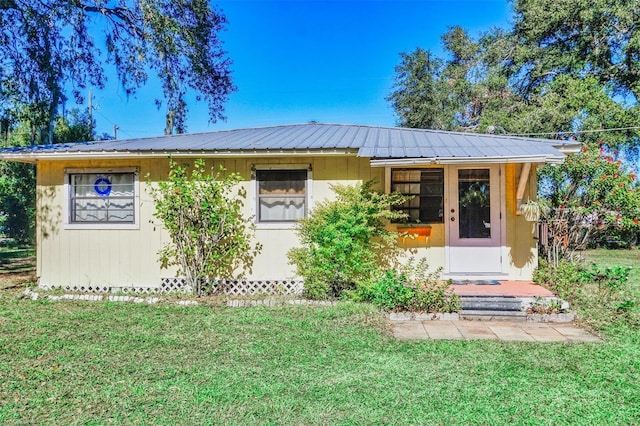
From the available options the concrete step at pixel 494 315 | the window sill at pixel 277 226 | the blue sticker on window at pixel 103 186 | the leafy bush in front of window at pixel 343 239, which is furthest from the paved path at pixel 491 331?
the blue sticker on window at pixel 103 186

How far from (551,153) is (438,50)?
54.6 feet

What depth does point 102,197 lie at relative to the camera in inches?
309

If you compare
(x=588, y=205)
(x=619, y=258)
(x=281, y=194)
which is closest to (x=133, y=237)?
(x=281, y=194)

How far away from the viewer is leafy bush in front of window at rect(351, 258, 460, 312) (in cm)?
593

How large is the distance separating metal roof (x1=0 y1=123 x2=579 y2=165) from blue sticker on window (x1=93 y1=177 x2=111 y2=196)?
2.12 ft

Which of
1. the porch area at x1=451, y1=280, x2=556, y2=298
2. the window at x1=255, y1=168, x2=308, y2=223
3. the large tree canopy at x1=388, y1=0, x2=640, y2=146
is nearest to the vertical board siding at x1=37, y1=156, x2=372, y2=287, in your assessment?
the window at x1=255, y1=168, x2=308, y2=223

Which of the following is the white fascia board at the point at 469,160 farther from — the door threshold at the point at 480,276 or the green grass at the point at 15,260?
the green grass at the point at 15,260

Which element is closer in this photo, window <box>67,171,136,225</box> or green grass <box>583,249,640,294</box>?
window <box>67,171,136,225</box>

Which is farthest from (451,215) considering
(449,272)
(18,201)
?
(18,201)

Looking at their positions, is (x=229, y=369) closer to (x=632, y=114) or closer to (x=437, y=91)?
(x=632, y=114)

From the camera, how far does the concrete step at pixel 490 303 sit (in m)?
5.98

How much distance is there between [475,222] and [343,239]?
2770 mm

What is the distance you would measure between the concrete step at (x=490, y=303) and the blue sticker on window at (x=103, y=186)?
6914 mm

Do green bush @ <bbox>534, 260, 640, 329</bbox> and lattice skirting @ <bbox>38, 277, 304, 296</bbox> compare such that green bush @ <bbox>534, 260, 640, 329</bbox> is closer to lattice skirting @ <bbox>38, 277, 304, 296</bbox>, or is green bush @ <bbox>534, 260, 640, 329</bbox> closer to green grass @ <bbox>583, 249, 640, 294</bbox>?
green grass @ <bbox>583, 249, 640, 294</bbox>
